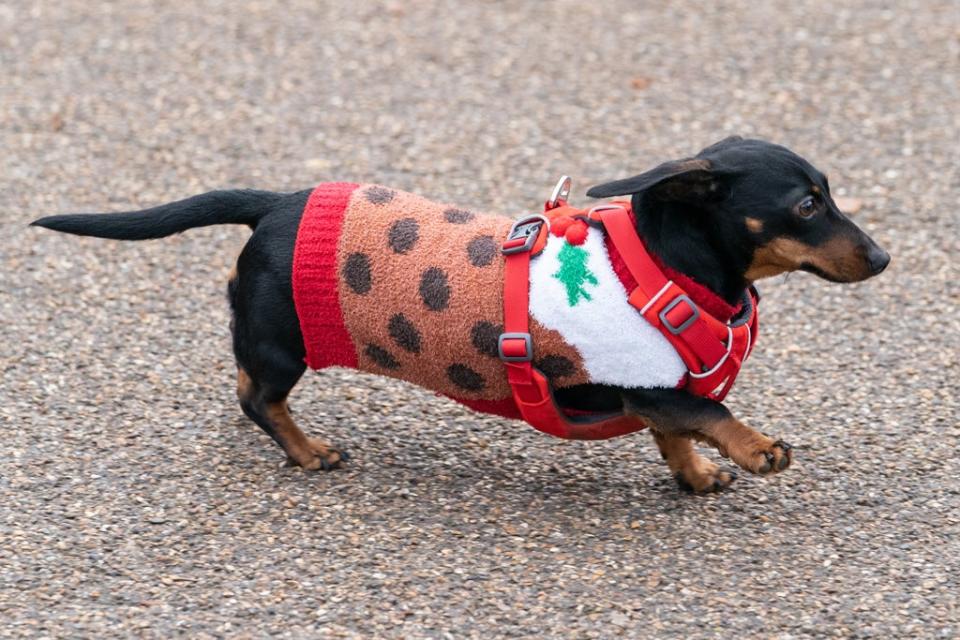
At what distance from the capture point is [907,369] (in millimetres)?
4926

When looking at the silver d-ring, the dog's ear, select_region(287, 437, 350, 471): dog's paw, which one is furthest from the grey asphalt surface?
the dog's ear

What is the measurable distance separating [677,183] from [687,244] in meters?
0.18

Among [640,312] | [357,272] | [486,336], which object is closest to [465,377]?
[486,336]

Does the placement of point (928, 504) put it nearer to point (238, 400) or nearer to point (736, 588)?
point (736, 588)

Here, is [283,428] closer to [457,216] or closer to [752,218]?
[457,216]

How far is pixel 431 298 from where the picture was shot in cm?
390

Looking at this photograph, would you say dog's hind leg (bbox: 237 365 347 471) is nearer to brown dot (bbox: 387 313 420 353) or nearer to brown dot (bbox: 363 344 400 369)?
brown dot (bbox: 363 344 400 369)

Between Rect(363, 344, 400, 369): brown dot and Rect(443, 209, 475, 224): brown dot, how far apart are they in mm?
429

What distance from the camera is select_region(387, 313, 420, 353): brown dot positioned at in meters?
3.94

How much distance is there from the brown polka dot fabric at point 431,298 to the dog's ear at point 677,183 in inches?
18.5

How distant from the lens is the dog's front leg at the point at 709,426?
3791 mm

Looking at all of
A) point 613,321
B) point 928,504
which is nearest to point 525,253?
point 613,321

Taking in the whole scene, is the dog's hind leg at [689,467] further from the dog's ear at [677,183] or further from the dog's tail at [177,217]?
the dog's tail at [177,217]

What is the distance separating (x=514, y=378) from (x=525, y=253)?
0.36 meters
